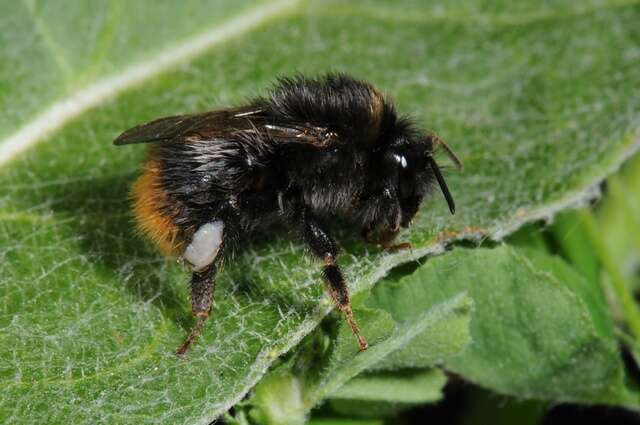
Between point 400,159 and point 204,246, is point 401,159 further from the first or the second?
point 204,246

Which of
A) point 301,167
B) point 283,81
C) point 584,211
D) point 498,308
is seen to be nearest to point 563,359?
point 498,308

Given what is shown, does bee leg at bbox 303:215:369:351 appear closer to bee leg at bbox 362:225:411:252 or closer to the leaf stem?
bee leg at bbox 362:225:411:252

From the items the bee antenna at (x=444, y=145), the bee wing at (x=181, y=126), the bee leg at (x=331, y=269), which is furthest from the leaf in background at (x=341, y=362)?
the bee wing at (x=181, y=126)

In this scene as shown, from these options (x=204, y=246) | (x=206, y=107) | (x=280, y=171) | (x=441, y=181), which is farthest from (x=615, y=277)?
(x=206, y=107)

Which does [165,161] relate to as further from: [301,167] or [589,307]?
[589,307]

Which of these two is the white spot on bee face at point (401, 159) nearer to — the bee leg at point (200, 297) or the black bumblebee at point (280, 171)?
the black bumblebee at point (280, 171)

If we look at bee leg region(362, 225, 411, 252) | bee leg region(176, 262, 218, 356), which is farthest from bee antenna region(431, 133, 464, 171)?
bee leg region(176, 262, 218, 356)
